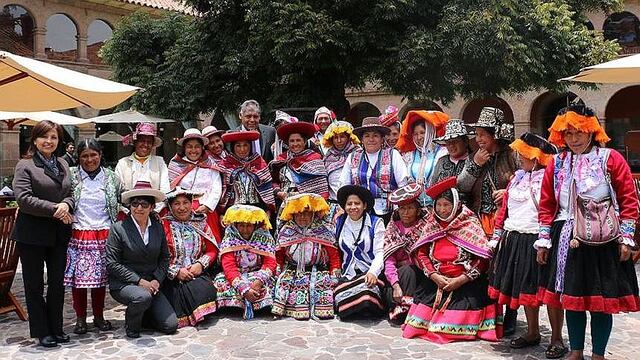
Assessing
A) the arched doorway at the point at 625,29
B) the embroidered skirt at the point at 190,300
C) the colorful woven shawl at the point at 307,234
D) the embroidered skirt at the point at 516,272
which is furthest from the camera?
the arched doorway at the point at 625,29

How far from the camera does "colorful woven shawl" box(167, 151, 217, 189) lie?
6188 mm

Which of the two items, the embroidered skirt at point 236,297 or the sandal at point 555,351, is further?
the embroidered skirt at point 236,297

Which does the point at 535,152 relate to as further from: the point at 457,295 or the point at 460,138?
the point at 457,295

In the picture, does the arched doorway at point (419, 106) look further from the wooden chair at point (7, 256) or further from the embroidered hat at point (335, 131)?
the wooden chair at point (7, 256)

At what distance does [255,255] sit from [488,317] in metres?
2.26

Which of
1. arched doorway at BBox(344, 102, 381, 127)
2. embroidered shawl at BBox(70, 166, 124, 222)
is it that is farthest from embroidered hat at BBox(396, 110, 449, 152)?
arched doorway at BBox(344, 102, 381, 127)

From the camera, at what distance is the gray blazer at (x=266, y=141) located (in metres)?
6.75

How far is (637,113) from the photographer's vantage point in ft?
66.1

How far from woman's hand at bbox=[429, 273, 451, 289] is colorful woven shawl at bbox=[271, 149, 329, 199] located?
167cm

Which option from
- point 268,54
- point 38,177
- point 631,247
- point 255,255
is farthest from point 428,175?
point 268,54

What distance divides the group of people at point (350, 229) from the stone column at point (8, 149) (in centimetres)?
1636

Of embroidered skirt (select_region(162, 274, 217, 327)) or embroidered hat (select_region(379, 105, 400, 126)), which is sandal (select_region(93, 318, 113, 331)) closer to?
embroidered skirt (select_region(162, 274, 217, 327))

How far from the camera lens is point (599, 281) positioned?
146 inches

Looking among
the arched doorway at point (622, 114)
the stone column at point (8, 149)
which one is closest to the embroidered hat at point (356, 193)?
the arched doorway at point (622, 114)
